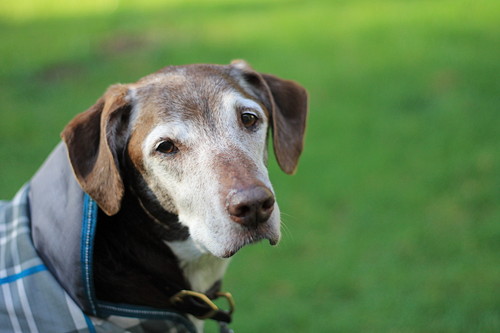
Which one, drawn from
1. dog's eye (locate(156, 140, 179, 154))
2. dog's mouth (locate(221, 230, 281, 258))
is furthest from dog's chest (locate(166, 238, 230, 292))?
dog's eye (locate(156, 140, 179, 154))

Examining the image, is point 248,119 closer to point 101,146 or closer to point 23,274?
point 101,146

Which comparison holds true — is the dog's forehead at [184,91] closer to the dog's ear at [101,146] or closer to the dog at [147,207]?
the dog at [147,207]

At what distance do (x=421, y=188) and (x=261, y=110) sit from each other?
3302mm

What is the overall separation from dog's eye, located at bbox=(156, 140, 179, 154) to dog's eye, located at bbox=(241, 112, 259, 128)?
1.27ft

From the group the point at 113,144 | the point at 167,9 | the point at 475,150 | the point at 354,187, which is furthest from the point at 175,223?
the point at 167,9

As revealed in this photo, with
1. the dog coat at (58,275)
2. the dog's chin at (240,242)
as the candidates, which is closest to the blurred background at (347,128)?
Result: the dog coat at (58,275)

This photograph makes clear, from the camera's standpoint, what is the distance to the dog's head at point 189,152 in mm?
2584

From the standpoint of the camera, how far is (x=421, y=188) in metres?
5.84

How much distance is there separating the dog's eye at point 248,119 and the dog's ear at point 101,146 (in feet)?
1.99

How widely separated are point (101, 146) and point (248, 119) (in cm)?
Result: 76

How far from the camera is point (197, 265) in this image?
122 inches

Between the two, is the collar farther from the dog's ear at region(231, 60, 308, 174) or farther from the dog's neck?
the dog's ear at region(231, 60, 308, 174)

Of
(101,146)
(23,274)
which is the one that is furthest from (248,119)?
(23,274)

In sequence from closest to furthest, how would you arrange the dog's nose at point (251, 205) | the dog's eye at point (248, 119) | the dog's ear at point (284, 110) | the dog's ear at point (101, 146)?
the dog's nose at point (251, 205) → the dog's ear at point (101, 146) → the dog's eye at point (248, 119) → the dog's ear at point (284, 110)
